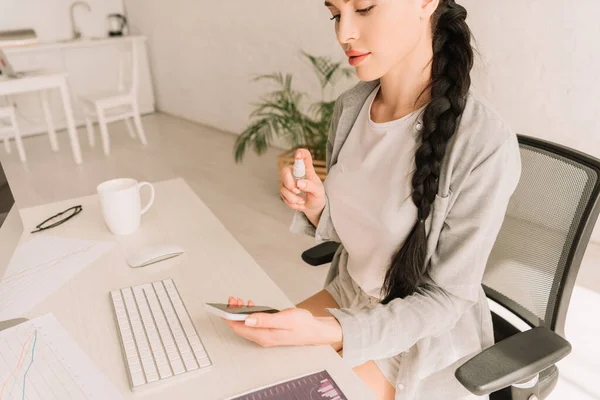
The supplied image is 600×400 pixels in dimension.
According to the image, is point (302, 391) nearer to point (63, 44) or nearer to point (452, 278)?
point (452, 278)

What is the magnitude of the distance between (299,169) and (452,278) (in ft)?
1.14

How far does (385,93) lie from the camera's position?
40.8 inches

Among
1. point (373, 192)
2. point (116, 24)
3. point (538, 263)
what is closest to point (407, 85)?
point (373, 192)

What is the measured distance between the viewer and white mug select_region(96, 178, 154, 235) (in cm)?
106

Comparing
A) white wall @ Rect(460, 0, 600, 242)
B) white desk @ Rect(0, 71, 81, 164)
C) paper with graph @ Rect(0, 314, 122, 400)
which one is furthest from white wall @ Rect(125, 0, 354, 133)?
paper with graph @ Rect(0, 314, 122, 400)

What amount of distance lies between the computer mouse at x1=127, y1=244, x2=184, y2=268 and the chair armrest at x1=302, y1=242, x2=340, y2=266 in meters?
0.33

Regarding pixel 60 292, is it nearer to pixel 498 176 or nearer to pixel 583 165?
pixel 498 176

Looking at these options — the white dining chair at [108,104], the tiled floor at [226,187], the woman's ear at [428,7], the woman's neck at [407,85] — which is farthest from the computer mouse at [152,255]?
the white dining chair at [108,104]

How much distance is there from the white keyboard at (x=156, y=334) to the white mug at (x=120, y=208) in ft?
0.81

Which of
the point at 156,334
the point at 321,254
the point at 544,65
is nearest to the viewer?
the point at 156,334

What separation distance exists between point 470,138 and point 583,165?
21cm

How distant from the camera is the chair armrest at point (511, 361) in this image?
2.33ft

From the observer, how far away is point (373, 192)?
3.28 ft

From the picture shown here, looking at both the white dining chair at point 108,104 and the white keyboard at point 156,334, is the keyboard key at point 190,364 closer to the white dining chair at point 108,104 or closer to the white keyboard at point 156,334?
the white keyboard at point 156,334
